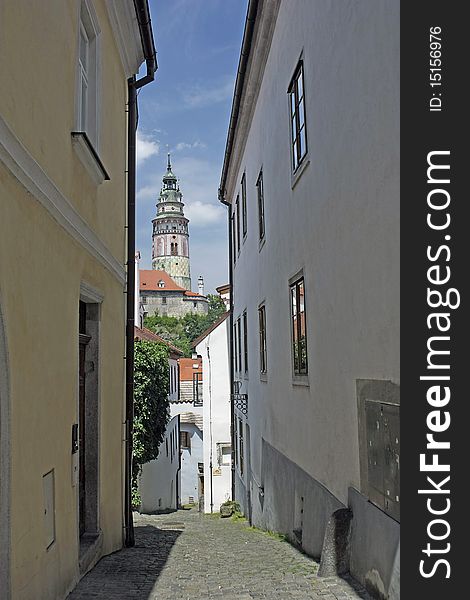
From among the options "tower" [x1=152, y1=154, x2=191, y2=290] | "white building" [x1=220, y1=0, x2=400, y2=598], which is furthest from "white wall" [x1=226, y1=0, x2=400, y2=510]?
"tower" [x1=152, y1=154, x2=191, y2=290]

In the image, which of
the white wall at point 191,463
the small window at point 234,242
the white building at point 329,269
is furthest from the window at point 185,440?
the white building at point 329,269

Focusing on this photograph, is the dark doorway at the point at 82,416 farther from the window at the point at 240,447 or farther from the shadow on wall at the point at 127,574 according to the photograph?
the window at the point at 240,447

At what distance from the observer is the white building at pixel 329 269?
16.8ft

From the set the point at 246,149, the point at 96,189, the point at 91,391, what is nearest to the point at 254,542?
the point at 91,391

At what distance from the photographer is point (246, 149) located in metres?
15.8

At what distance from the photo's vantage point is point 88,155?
6.59 m

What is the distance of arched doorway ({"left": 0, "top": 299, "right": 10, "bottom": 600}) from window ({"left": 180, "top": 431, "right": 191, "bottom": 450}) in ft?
127

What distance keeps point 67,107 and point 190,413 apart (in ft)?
109

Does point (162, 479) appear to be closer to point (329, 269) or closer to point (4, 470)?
point (329, 269)

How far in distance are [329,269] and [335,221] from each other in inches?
21.5

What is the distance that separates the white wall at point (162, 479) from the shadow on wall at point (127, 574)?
57.2ft

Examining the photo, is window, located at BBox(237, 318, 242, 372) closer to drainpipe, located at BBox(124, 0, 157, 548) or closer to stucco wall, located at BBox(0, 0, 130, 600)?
drainpipe, located at BBox(124, 0, 157, 548)

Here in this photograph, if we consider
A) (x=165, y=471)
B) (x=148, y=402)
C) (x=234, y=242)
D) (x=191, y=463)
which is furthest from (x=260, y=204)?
(x=191, y=463)

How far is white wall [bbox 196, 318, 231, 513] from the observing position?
2508 centimetres
